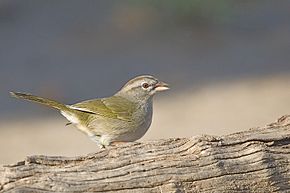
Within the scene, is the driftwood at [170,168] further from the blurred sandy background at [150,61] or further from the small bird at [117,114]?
the blurred sandy background at [150,61]

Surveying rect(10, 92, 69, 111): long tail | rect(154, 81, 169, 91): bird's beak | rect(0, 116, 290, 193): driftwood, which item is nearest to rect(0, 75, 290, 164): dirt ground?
rect(154, 81, 169, 91): bird's beak

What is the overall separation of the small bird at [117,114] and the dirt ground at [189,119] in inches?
168

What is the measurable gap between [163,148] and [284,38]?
9.98m

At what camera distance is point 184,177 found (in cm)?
468

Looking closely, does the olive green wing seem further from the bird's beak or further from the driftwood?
the driftwood

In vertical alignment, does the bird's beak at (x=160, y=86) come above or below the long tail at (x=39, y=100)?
above

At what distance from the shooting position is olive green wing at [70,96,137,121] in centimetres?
641

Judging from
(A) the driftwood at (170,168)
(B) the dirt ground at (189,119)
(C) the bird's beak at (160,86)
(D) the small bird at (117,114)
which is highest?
(B) the dirt ground at (189,119)

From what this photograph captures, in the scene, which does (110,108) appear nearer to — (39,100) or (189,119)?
(39,100)

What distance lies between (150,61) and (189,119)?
7.35 ft

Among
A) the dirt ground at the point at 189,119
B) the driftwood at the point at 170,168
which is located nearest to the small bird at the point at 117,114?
the driftwood at the point at 170,168

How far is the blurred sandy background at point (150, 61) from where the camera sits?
1177 cm

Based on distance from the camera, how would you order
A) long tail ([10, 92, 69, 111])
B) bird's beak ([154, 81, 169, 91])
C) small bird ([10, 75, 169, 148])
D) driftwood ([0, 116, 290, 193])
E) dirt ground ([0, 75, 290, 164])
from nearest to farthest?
driftwood ([0, 116, 290, 193])
long tail ([10, 92, 69, 111])
small bird ([10, 75, 169, 148])
bird's beak ([154, 81, 169, 91])
dirt ground ([0, 75, 290, 164])

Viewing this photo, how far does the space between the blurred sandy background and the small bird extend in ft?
14.0
